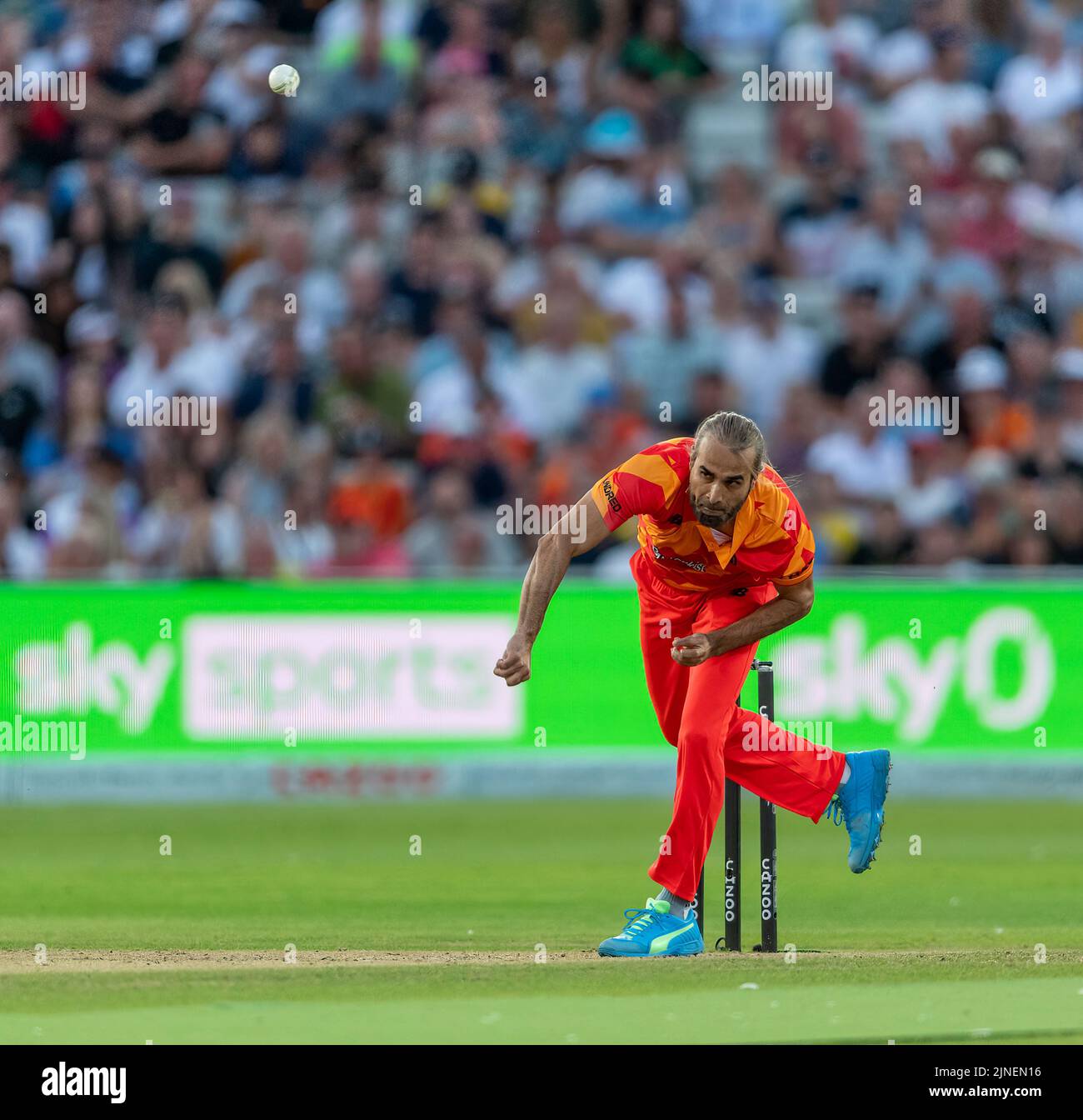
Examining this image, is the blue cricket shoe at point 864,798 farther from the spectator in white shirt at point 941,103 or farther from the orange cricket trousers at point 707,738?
the spectator in white shirt at point 941,103

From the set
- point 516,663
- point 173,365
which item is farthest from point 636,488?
point 173,365

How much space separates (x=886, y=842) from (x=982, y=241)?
23.5 ft

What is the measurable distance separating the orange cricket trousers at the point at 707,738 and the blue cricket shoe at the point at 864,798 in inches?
3.3

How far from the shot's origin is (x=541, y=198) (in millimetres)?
19141

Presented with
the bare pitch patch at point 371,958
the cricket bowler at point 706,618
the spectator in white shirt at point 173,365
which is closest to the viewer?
the cricket bowler at point 706,618

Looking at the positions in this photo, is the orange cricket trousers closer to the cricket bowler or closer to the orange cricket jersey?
the cricket bowler

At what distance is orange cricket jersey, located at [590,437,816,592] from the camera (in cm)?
816

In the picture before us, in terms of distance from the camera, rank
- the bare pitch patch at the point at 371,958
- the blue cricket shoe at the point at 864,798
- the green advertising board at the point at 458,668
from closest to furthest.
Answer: the bare pitch patch at the point at 371,958
the blue cricket shoe at the point at 864,798
the green advertising board at the point at 458,668

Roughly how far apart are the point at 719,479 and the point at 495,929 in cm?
277

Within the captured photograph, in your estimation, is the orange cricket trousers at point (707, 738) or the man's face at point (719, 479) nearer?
the man's face at point (719, 479)

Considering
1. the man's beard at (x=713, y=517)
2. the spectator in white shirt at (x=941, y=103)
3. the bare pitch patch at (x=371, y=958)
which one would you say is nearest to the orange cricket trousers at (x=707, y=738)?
the bare pitch patch at (x=371, y=958)

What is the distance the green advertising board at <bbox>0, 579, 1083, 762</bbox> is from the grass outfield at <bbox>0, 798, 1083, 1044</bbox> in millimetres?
543

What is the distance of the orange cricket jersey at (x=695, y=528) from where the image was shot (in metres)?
8.16

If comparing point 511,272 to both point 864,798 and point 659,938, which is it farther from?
point 659,938
